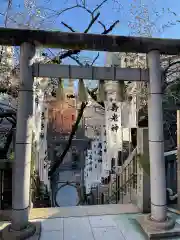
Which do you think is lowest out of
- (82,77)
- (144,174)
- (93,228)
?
(93,228)

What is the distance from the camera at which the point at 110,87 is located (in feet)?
20.5

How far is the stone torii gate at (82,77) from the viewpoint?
3859 millimetres

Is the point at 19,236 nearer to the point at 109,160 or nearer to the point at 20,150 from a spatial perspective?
the point at 20,150

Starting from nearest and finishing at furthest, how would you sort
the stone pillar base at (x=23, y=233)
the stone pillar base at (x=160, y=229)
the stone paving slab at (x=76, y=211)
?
the stone pillar base at (x=23, y=233) < the stone pillar base at (x=160, y=229) < the stone paving slab at (x=76, y=211)

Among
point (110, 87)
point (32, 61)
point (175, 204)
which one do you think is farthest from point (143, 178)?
point (32, 61)

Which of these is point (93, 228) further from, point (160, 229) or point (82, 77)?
point (82, 77)

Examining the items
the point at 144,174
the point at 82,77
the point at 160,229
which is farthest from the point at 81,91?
the point at 160,229

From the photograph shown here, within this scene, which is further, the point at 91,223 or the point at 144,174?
the point at 144,174

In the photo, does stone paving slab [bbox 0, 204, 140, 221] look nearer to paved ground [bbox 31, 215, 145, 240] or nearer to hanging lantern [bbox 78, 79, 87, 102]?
paved ground [bbox 31, 215, 145, 240]

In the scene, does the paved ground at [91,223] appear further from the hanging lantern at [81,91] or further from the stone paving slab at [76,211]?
the hanging lantern at [81,91]

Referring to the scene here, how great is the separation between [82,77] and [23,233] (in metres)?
3.01

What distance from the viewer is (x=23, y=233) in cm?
373

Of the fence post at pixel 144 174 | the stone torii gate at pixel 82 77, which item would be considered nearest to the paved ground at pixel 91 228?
the stone torii gate at pixel 82 77

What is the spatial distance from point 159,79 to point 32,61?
8.14 ft
